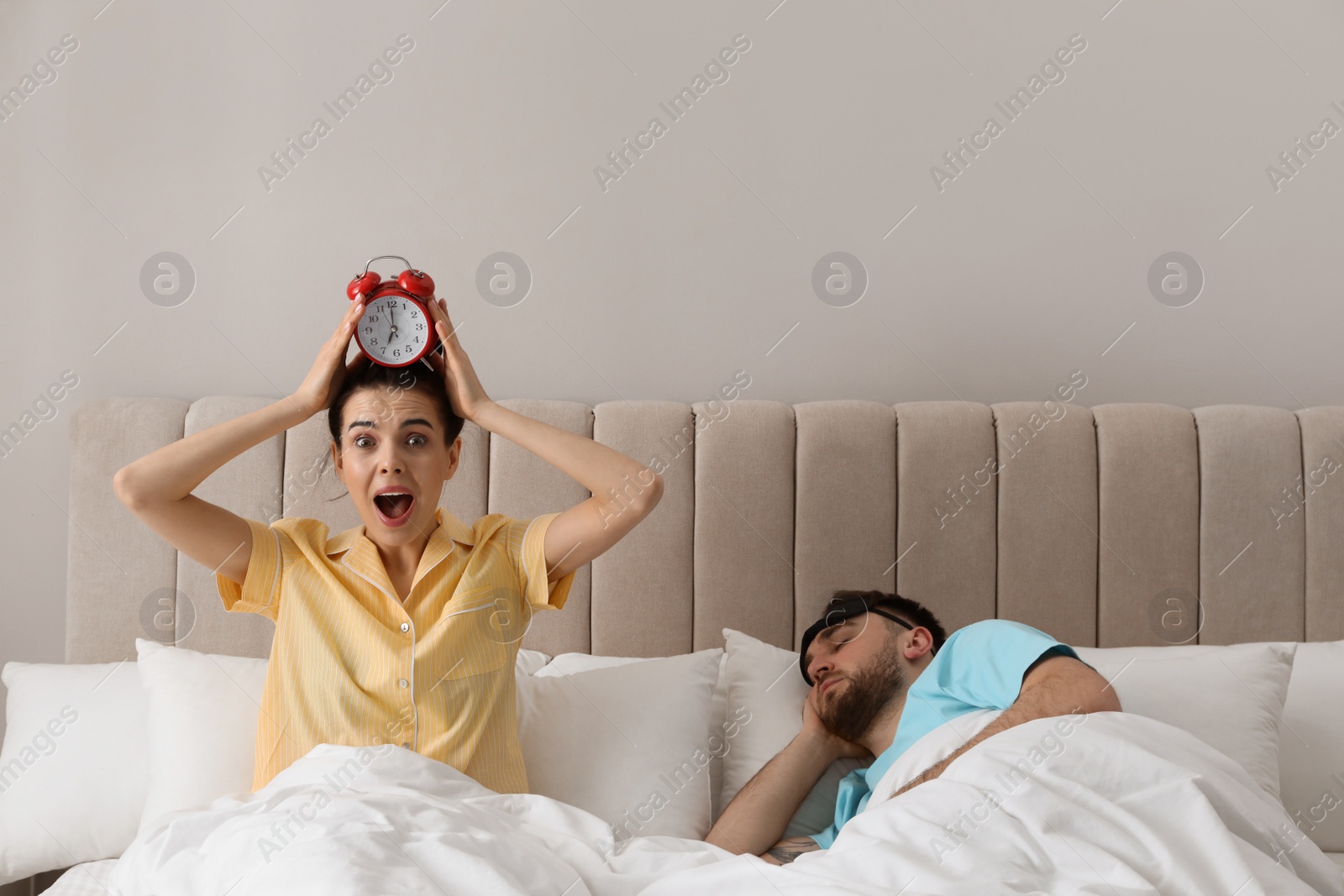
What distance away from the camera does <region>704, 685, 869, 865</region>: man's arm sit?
4.44 ft

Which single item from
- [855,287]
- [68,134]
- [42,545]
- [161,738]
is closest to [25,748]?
[161,738]

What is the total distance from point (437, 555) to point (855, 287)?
105 cm

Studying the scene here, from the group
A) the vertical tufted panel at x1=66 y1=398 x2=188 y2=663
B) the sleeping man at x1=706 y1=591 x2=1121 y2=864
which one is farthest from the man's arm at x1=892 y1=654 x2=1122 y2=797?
the vertical tufted panel at x1=66 y1=398 x2=188 y2=663

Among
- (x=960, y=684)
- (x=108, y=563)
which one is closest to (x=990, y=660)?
(x=960, y=684)

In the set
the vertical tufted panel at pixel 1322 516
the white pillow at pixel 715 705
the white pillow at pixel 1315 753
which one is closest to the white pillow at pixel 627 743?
the white pillow at pixel 715 705

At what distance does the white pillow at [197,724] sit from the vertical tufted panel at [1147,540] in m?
1.53

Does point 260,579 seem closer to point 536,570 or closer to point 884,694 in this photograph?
point 536,570

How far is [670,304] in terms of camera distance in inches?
75.7

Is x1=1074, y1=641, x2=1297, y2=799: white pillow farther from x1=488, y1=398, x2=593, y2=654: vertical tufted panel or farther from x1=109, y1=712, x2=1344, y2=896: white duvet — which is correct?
x1=488, y1=398, x2=593, y2=654: vertical tufted panel

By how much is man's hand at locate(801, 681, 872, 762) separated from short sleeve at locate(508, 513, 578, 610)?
44 centimetres

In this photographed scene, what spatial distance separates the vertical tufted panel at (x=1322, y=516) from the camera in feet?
5.80

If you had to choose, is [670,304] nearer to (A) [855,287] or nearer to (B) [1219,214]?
(A) [855,287]

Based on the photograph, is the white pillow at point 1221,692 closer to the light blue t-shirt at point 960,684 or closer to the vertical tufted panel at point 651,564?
the light blue t-shirt at point 960,684

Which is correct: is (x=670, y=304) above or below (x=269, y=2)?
below
